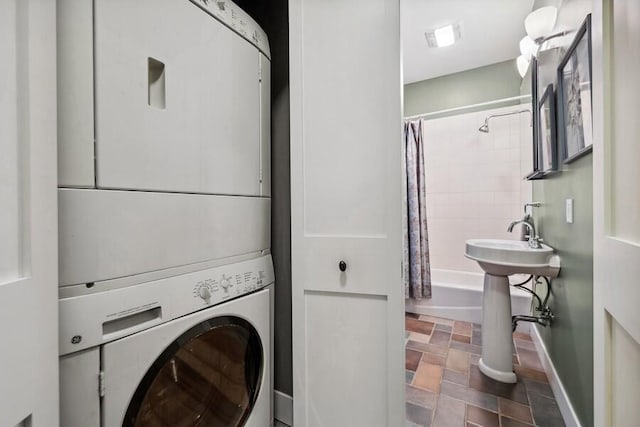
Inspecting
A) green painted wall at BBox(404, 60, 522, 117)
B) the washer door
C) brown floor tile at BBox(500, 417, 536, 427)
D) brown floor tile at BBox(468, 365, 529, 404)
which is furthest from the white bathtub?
the washer door

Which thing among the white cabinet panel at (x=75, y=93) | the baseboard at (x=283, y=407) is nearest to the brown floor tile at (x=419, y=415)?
the baseboard at (x=283, y=407)

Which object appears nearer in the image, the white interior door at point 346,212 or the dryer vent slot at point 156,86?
the dryer vent slot at point 156,86

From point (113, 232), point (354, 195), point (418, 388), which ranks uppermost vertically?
point (354, 195)

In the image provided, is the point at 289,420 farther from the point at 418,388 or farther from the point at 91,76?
the point at 91,76

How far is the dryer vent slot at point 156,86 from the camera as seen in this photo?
0.80 meters

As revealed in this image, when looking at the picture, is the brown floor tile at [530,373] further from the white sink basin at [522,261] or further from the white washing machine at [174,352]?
the white washing machine at [174,352]

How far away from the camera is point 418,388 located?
162 cm

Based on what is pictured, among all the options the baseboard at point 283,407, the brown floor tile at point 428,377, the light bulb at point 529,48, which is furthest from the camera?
the light bulb at point 529,48

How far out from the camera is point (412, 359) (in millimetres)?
1923

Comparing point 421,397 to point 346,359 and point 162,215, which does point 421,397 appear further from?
point 162,215

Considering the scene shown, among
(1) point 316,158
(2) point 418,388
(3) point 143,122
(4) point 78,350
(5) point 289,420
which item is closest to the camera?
(4) point 78,350

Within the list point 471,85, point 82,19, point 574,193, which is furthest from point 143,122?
point 471,85

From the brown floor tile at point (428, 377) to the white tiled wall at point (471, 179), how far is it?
1.38 metres

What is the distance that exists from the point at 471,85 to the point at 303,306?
9.51 ft
